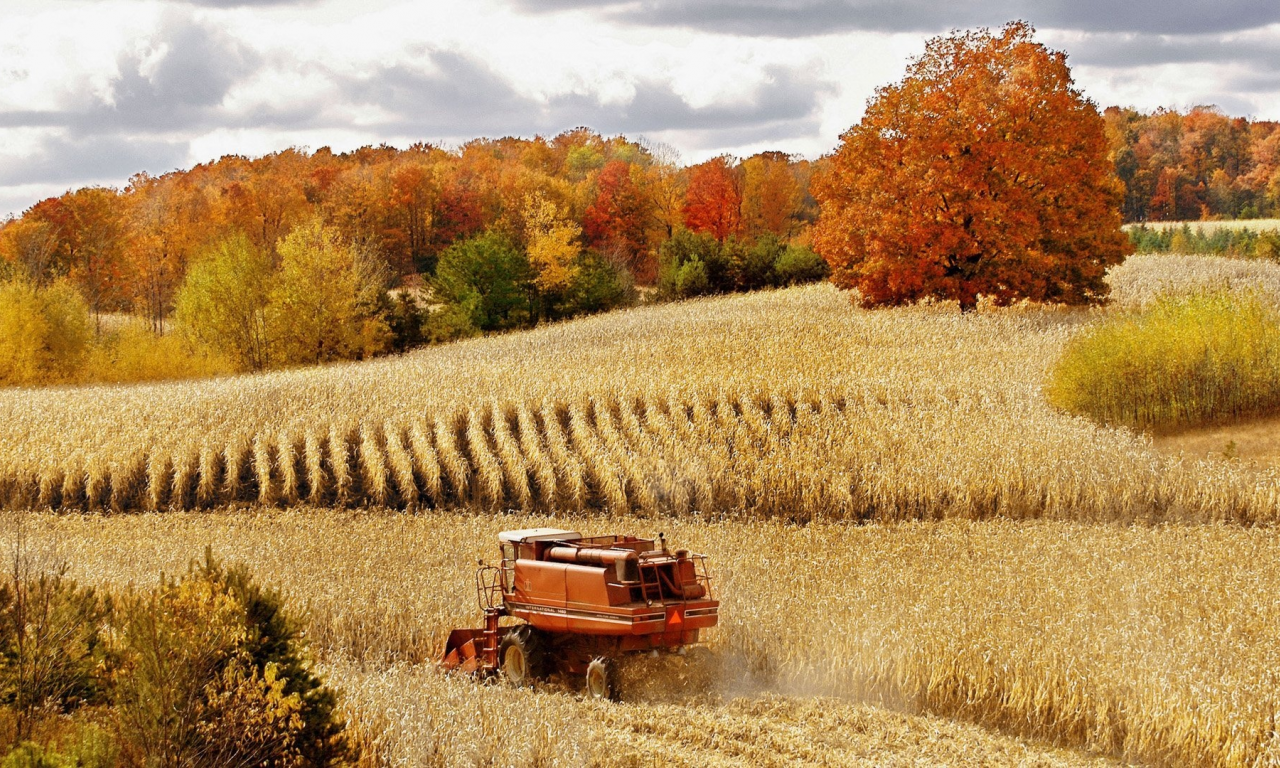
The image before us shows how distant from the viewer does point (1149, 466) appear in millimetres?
21062

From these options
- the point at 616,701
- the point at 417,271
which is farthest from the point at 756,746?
the point at 417,271

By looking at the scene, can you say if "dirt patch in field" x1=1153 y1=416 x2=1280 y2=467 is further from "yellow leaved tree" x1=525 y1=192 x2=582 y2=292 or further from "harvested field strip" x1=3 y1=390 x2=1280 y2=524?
"yellow leaved tree" x1=525 y1=192 x2=582 y2=292

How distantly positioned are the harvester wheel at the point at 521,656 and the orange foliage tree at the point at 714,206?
65.8 m

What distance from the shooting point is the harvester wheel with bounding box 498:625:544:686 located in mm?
12703

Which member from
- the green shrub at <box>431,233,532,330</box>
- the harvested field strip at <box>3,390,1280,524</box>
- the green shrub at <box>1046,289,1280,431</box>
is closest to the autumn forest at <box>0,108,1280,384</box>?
the green shrub at <box>431,233,532,330</box>

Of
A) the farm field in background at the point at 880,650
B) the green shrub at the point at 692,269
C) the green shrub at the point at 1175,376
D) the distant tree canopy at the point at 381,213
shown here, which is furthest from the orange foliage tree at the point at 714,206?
the farm field in background at the point at 880,650

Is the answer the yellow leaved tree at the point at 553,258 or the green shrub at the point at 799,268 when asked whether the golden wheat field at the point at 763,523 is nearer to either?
the yellow leaved tree at the point at 553,258

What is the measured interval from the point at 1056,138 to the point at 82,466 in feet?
88.1

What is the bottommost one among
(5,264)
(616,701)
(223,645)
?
(616,701)

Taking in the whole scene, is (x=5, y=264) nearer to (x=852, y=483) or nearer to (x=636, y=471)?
(x=636, y=471)

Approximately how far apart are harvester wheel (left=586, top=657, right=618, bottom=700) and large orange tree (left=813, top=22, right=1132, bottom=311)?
24532 mm

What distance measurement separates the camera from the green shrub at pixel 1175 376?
981 inches

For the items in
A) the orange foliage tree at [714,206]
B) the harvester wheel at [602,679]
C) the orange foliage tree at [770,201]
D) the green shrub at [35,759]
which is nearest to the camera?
the green shrub at [35,759]

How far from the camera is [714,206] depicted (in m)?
78.0
